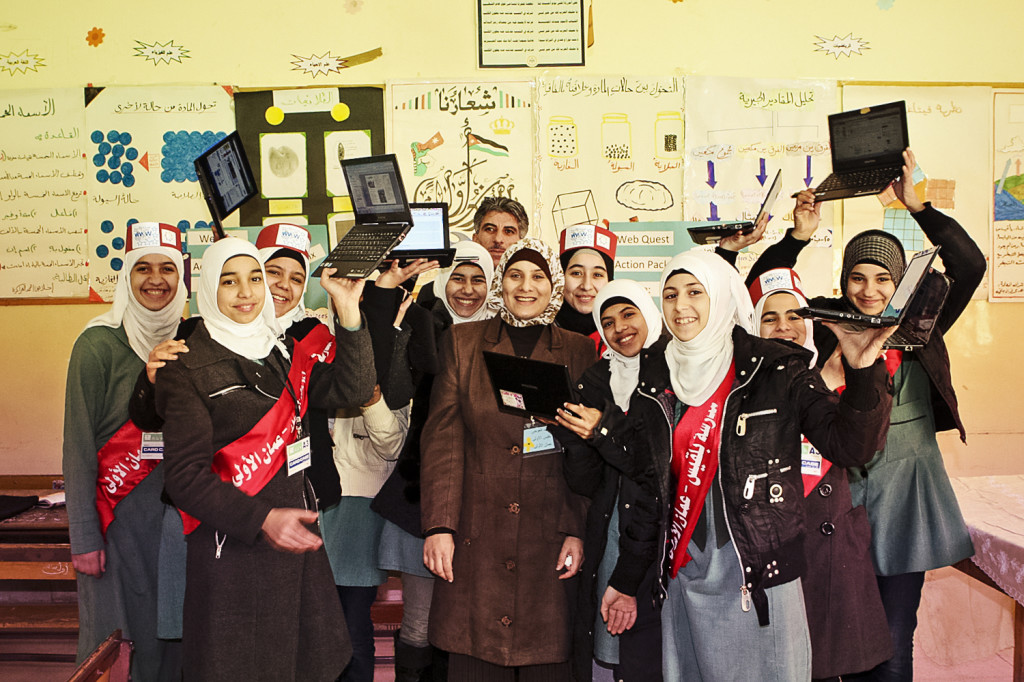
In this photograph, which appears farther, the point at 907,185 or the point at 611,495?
the point at 907,185

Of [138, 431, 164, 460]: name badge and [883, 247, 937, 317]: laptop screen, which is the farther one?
[138, 431, 164, 460]: name badge

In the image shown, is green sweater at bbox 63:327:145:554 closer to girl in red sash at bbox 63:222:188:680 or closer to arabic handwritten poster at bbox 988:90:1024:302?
girl in red sash at bbox 63:222:188:680

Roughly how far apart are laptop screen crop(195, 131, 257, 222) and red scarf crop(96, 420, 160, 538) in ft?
2.82

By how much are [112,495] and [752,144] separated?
148 inches

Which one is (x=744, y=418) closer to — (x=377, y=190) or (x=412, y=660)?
(x=377, y=190)

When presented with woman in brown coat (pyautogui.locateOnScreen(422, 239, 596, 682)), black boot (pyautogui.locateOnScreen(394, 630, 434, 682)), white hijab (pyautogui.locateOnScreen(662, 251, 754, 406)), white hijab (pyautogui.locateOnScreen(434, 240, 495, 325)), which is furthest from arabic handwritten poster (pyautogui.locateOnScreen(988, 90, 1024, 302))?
black boot (pyautogui.locateOnScreen(394, 630, 434, 682))

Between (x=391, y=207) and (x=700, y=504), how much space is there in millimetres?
1240

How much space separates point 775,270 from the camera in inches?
106

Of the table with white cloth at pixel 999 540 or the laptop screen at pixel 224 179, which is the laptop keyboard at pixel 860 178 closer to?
the table with white cloth at pixel 999 540

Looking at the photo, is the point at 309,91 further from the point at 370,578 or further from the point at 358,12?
the point at 370,578

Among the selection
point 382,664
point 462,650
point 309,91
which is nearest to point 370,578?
point 462,650

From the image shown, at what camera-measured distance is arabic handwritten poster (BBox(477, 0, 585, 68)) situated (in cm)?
425

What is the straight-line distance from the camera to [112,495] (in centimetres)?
260

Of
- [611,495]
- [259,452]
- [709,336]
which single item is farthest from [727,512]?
[259,452]
